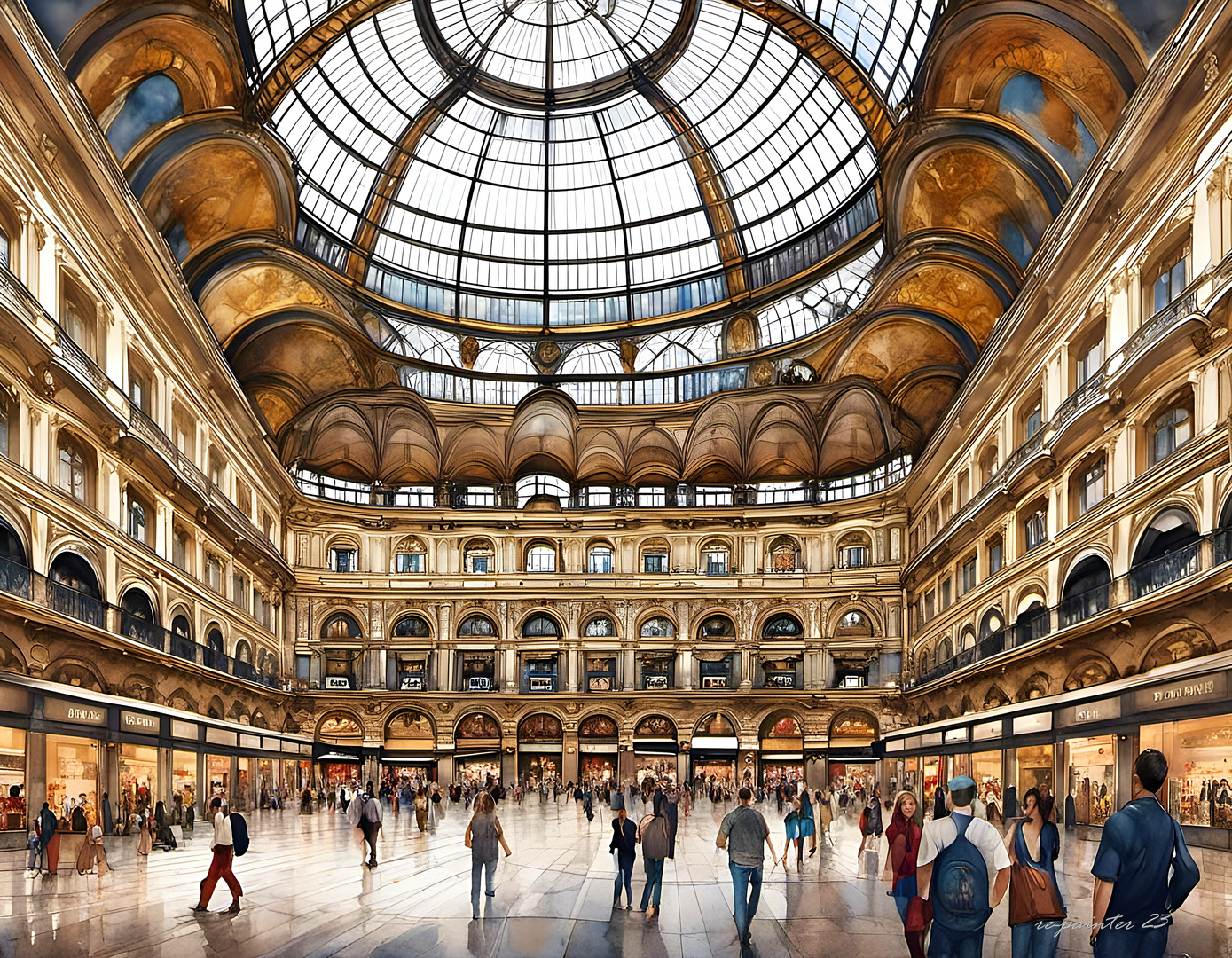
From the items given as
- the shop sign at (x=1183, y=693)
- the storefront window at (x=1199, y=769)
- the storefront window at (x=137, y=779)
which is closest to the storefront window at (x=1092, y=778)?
the shop sign at (x=1183, y=693)

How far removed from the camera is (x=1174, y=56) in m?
21.4

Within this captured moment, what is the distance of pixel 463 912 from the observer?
1401 centimetres

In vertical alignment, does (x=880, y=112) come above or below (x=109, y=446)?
above

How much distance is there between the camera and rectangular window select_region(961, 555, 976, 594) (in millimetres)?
41406

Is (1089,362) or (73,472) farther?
(1089,362)

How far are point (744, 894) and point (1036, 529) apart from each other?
24.9m

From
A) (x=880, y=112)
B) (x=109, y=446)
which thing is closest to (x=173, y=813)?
(x=109, y=446)

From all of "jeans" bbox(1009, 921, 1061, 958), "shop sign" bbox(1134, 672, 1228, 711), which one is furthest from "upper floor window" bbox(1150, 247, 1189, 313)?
"jeans" bbox(1009, 921, 1061, 958)

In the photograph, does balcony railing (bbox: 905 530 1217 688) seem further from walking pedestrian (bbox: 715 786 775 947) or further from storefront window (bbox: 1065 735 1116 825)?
walking pedestrian (bbox: 715 786 775 947)

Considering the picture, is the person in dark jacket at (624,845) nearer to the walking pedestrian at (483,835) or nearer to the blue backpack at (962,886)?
the walking pedestrian at (483,835)

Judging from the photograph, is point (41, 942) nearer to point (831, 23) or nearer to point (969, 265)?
point (969, 265)

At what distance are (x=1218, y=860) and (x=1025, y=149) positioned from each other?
69.1 ft

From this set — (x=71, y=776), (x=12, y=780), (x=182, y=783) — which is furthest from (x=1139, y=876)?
(x=182, y=783)

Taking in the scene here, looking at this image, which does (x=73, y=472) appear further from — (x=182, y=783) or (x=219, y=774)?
(x=219, y=774)
